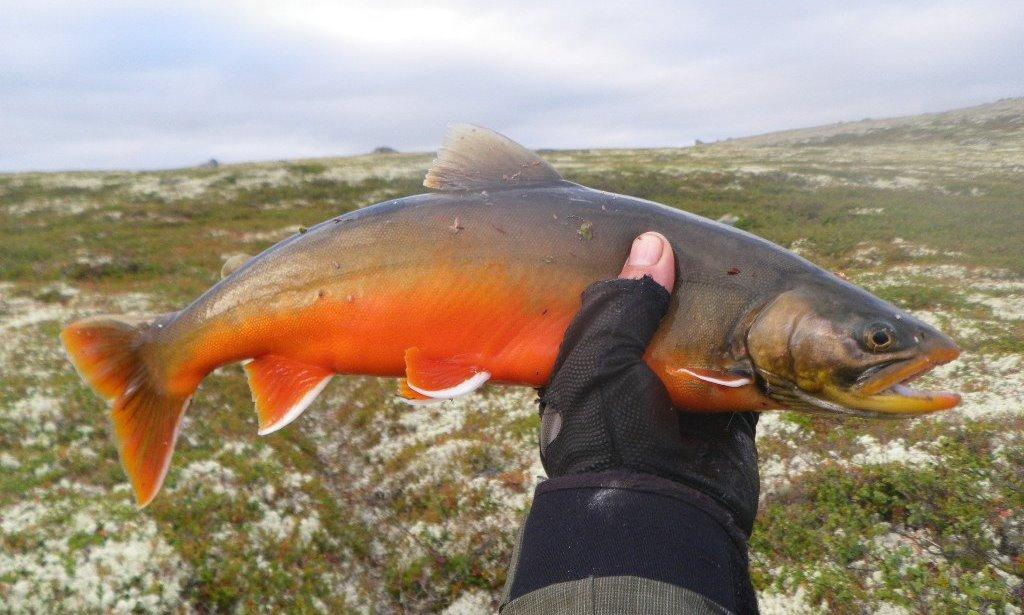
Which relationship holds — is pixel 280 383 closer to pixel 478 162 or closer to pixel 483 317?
pixel 483 317

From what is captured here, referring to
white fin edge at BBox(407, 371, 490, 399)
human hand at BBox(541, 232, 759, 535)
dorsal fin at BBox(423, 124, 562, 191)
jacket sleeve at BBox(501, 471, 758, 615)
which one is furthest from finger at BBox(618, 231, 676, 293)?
jacket sleeve at BBox(501, 471, 758, 615)

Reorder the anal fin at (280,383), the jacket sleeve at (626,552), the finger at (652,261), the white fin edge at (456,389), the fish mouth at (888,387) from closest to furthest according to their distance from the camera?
the jacket sleeve at (626,552), the fish mouth at (888,387), the white fin edge at (456,389), the finger at (652,261), the anal fin at (280,383)

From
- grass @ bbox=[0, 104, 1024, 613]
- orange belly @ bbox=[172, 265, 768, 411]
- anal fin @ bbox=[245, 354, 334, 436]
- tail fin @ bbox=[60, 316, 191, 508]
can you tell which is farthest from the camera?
grass @ bbox=[0, 104, 1024, 613]

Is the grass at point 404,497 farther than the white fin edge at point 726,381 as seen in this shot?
Yes

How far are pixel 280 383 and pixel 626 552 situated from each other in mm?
2574

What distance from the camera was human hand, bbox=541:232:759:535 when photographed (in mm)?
3102

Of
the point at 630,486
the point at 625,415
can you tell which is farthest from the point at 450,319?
the point at 630,486

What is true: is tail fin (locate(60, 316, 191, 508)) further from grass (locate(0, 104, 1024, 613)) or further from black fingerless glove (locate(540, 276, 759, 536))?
grass (locate(0, 104, 1024, 613))

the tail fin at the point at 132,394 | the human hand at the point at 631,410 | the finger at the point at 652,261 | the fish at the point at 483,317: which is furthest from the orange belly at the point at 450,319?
the tail fin at the point at 132,394

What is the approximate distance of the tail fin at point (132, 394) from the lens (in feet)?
13.1

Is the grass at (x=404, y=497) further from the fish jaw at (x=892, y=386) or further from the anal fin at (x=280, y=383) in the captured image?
the anal fin at (x=280, y=383)

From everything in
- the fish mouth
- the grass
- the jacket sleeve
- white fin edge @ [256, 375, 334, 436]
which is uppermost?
the fish mouth

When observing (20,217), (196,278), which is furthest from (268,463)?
(20,217)

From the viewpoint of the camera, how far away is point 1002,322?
12.9m
